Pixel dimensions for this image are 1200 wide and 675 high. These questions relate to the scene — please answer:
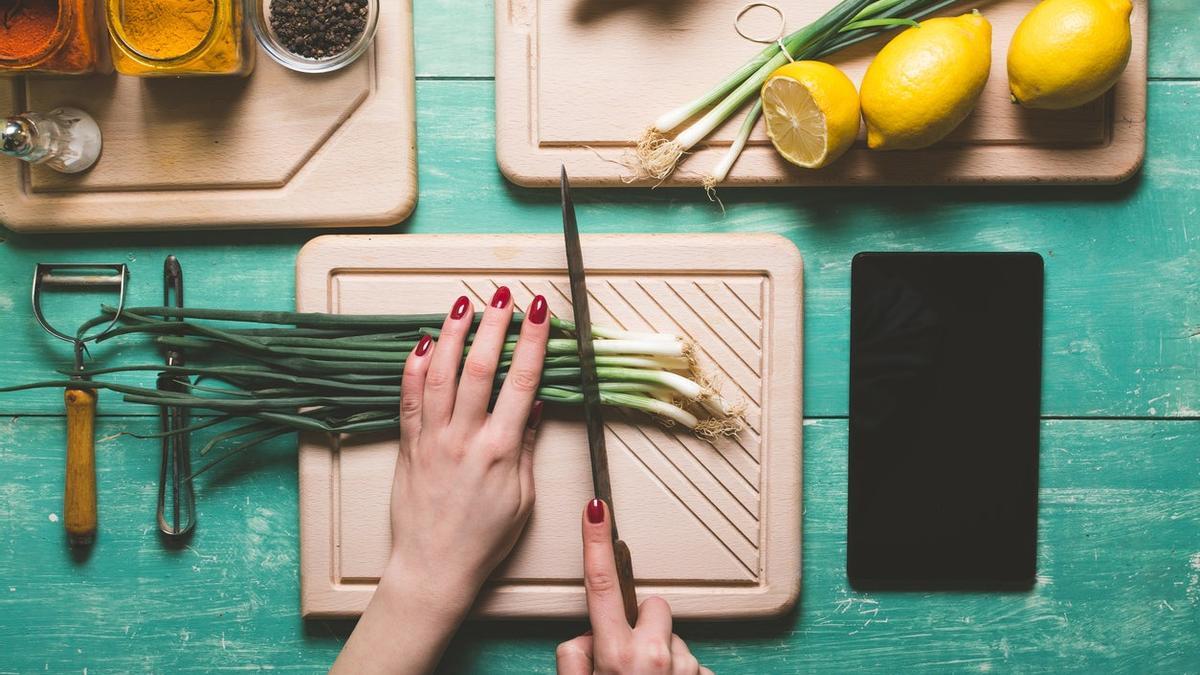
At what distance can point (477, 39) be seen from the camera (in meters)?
0.95

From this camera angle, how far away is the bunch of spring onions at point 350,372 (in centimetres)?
90

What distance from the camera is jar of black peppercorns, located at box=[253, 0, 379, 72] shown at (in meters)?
0.87

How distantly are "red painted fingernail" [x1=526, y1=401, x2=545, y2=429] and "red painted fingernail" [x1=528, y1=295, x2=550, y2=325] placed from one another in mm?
99

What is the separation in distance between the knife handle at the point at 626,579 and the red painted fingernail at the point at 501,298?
0.29 m

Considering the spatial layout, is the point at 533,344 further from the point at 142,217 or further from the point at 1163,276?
the point at 1163,276

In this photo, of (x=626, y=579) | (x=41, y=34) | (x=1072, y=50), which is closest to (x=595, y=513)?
(x=626, y=579)

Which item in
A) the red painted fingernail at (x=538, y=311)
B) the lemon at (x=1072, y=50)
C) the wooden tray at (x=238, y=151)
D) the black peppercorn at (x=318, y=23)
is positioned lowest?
the red painted fingernail at (x=538, y=311)

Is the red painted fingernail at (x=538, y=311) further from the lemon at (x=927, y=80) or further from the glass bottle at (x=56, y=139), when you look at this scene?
the glass bottle at (x=56, y=139)

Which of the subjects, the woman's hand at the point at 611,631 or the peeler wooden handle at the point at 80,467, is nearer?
the woman's hand at the point at 611,631

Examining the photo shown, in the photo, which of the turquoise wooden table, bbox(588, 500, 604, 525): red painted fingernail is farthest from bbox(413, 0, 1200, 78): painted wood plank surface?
bbox(588, 500, 604, 525): red painted fingernail

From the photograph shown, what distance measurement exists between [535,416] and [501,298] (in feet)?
0.47

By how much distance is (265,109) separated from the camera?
0.92m

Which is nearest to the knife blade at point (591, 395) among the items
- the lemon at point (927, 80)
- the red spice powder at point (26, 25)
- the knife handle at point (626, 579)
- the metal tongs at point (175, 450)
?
the knife handle at point (626, 579)

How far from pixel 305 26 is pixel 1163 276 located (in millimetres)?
1062
